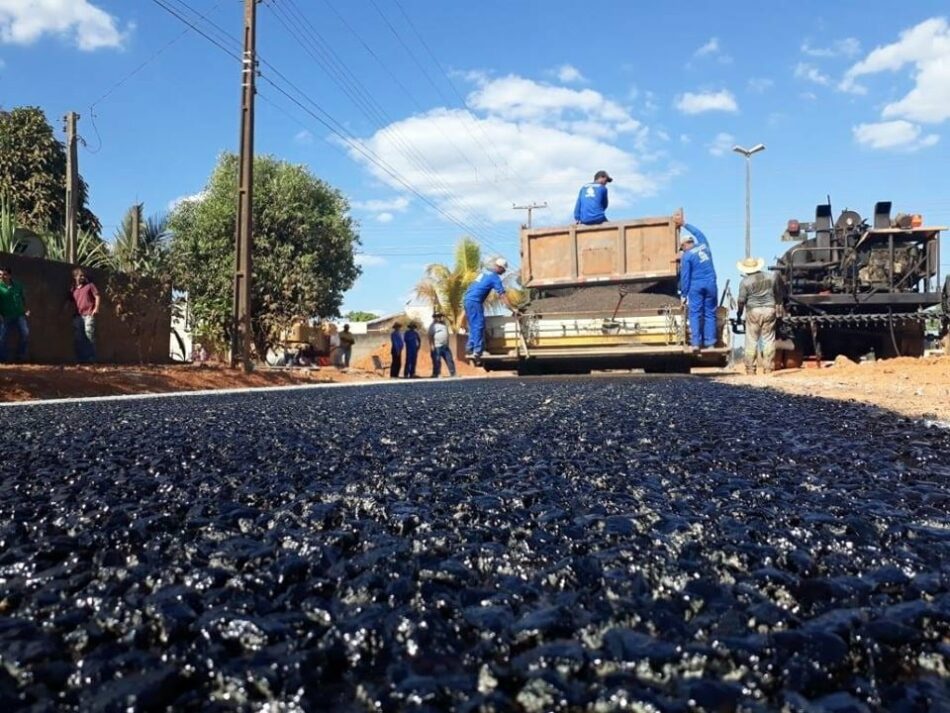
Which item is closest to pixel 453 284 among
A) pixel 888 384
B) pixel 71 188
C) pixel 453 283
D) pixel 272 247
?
pixel 453 283

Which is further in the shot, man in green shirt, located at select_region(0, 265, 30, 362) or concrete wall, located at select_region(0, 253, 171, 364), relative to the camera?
concrete wall, located at select_region(0, 253, 171, 364)

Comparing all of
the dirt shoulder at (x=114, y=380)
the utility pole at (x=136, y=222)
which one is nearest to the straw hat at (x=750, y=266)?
the dirt shoulder at (x=114, y=380)

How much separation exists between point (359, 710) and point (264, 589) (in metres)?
0.52

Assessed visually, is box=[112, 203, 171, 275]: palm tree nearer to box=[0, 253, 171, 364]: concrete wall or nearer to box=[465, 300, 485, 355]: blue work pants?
box=[0, 253, 171, 364]: concrete wall

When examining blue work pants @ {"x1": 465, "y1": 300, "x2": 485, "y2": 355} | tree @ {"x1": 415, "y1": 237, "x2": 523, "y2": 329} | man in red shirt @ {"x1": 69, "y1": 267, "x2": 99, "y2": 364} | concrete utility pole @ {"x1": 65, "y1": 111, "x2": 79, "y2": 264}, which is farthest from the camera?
tree @ {"x1": 415, "y1": 237, "x2": 523, "y2": 329}

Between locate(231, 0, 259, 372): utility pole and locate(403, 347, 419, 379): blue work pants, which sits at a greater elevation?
locate(231, 0, 259, 372): utility pole

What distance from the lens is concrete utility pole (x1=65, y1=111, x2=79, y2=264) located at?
53.2 feet

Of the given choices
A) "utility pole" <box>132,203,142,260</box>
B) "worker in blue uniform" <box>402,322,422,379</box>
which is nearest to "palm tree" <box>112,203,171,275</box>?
"utility pole" <box>132,203,142,260</box>

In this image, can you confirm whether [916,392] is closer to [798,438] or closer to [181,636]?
[798,438]

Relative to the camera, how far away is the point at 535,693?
101 cm

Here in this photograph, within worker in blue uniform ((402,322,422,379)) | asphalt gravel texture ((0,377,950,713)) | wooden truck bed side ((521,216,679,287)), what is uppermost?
wooden truck bed side ((521,216,679,287))

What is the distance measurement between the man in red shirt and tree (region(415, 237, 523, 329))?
62.1ft

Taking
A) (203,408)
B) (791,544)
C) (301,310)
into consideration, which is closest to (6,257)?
(301,310)

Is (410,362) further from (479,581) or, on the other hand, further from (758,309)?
(479,581)
